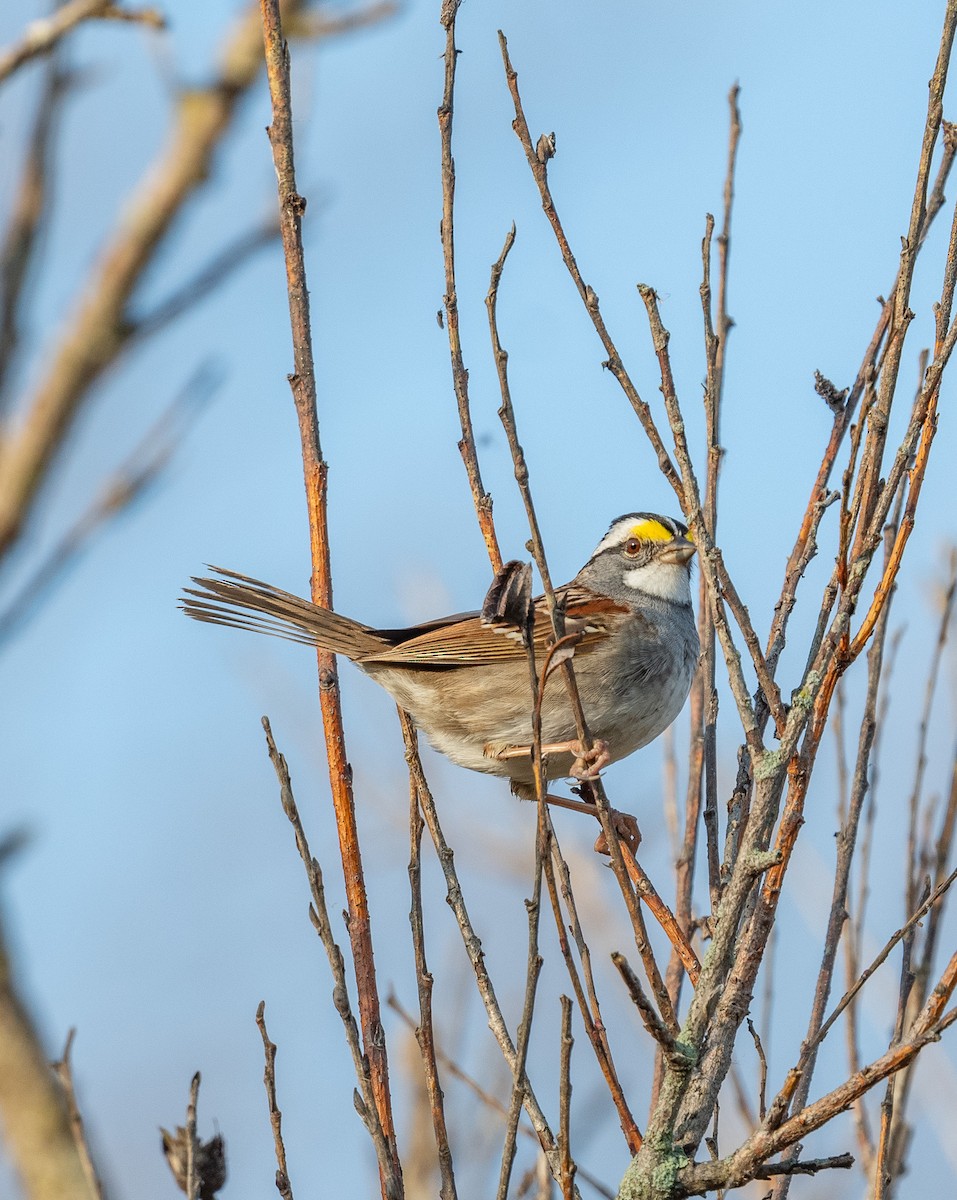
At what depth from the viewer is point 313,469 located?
266cm

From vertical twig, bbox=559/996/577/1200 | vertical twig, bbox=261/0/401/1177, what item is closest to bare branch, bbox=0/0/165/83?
vertical twig, bbox=261/0/401/1177

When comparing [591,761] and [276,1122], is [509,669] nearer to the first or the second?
[591,761]

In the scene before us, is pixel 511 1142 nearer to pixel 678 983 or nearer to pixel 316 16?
pixel 678 983

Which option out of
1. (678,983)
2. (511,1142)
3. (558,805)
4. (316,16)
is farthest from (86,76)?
(511,1142)

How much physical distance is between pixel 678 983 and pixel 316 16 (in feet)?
13.8

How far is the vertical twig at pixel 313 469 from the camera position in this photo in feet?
7.93

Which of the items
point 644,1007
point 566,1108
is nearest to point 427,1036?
point 566,1108

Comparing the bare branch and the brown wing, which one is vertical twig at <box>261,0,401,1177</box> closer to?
the bare branch

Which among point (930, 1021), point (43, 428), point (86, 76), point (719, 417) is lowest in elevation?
point (930, 1021)

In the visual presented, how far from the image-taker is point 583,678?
3.96m

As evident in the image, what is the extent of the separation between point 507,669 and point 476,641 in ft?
0.46

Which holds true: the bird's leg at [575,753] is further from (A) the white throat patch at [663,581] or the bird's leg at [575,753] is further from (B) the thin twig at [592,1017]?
(A) the white throat patch at [663,581]

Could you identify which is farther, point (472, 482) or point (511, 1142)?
point (472, 482)

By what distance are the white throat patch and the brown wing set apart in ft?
0.81
